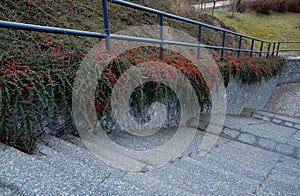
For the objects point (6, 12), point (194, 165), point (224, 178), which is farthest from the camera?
point (6, 12)

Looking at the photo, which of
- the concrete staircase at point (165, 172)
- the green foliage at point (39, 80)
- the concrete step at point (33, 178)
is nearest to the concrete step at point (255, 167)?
the concrete staircase at point (165, 172)

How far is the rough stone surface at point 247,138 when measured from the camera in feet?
8.43

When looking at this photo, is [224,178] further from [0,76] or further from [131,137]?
[0,76]

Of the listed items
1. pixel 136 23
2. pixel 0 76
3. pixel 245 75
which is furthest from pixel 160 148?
pixel 136 23

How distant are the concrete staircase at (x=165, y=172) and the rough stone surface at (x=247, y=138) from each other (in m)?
0.02

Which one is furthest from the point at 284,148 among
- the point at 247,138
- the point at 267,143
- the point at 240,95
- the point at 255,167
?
the point at 240,95

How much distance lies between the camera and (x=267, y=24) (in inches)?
569

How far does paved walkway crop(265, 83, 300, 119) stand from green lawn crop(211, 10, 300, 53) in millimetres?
3996

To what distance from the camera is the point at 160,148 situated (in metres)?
1.87

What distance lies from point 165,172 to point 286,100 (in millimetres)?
7716

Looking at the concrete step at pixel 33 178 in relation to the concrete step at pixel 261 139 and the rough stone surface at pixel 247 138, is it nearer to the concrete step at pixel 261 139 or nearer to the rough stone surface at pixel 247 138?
the concrete step at pixel 261 139

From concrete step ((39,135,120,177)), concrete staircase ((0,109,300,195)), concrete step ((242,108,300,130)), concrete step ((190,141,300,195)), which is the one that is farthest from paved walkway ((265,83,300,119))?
concrete step ((39,135,120,177))

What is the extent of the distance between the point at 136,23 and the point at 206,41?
8.86 feet

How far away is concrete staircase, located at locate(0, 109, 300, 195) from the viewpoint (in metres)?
Result: 0.93
